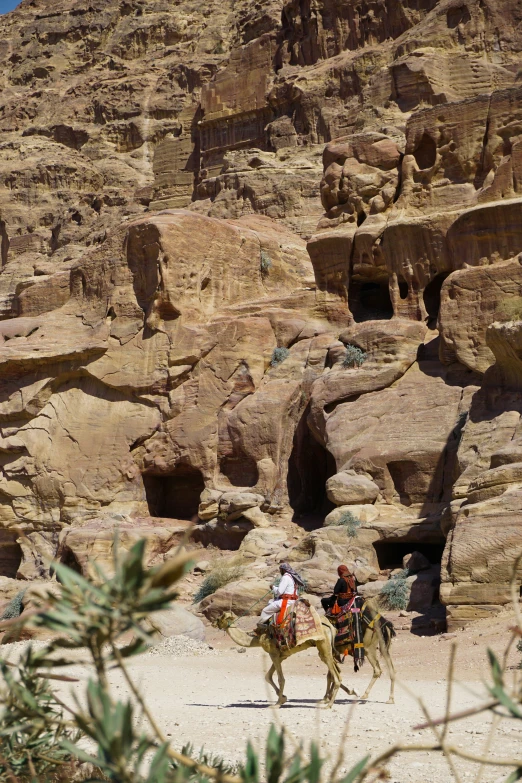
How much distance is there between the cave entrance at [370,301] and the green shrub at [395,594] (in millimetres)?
11198

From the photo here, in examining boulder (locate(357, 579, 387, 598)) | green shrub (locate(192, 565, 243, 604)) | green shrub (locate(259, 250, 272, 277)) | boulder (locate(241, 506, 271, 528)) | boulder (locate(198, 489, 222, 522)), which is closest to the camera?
boulder (locate(357, 579, 387, 598))

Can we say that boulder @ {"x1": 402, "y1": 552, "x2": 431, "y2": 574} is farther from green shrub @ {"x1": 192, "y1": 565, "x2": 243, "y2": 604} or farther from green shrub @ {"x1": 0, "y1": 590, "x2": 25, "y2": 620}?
green shrub @ {"x1": 0, "y1": 590, "x2": 25, "y2": 620}

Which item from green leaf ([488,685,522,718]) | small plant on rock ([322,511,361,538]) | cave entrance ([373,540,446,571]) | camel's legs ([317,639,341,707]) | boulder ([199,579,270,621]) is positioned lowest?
boulder ([199,579,270,621])

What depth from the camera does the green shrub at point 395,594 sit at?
62.3 feet

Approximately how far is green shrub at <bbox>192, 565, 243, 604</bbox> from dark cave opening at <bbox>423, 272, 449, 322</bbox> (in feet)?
29.5

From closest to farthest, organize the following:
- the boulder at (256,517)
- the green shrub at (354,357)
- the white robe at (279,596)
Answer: the white robe at (279,596) → the boulder at (256,517) → the green shrub at (354,357)

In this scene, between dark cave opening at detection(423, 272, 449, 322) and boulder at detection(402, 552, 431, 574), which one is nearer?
boulder at detection(402, 552, 431, 574)

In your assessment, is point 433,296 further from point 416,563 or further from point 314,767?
point 314,767

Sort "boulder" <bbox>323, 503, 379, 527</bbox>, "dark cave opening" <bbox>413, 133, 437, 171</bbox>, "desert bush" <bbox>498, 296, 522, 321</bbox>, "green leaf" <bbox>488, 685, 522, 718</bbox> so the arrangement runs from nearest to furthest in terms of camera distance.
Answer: "green leaf" <bbox>488, 685, 522, 718</bbox> → "boulder" <bbox>323, 503, 379, 527</bbox> → "desert bush" <bbox>498, 296, 522, 321</bbox> → "dark cave opening" <bbox>413, 133, 437, 171</bbox>

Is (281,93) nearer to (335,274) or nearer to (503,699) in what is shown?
(335,274)

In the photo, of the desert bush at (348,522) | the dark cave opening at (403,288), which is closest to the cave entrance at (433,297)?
the dark cave opening at (403,288)

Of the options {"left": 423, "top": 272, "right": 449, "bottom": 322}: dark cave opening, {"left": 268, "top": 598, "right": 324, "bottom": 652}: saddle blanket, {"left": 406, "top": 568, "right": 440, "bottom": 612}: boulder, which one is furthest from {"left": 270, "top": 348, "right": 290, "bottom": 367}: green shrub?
{"left": 268, "top": 598, "right": 324, "bottom": 652}: saddle blanket

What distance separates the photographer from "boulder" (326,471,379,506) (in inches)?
888

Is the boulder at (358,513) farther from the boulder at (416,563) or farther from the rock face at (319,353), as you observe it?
the boulder at (416,563)
